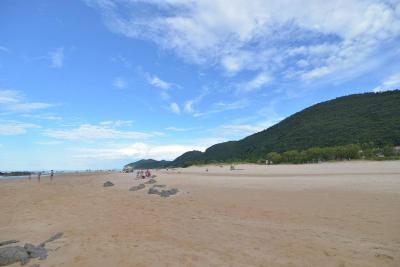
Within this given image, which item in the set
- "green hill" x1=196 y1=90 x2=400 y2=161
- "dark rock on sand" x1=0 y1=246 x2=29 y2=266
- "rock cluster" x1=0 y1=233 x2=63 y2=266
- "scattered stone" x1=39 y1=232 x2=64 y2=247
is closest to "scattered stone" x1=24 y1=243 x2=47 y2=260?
"rock cluster" x1=0 y1=233 x2=63 y2=266

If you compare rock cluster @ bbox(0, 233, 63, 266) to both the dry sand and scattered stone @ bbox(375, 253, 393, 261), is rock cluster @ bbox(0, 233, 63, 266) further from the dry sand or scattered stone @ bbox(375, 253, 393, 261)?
scattered stone @ bbox(375, 253, 393, 261)

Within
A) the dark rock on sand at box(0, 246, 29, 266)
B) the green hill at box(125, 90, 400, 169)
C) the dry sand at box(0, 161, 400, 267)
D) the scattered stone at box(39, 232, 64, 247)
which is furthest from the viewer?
the green hill at box(125, 90, 400, 169)

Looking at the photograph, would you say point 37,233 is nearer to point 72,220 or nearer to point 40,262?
point 72,220

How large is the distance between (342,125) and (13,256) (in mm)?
96545

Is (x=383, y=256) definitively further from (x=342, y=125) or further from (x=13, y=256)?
(x=342, y=125)

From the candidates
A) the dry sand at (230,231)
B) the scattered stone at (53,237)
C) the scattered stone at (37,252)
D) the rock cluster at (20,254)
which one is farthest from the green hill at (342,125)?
the rock cluster at (20,254)

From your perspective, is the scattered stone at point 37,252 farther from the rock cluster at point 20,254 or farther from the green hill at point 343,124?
the green hill at point 343,124

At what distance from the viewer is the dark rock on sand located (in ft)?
24.8

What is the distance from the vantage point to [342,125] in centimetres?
9188

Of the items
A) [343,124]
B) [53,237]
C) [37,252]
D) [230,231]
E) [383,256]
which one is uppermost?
[343,124]

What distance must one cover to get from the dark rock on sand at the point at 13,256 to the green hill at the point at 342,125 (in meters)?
78.5

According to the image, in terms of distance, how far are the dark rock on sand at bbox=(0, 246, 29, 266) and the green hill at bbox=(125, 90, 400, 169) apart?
257ft

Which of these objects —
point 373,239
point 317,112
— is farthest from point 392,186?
point 317,112

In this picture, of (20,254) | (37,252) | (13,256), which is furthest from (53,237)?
(13,256)
